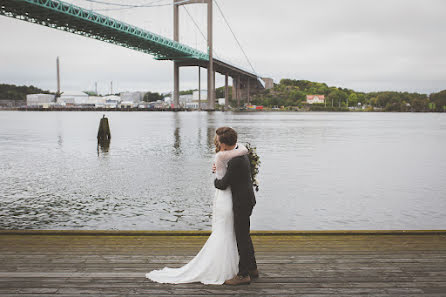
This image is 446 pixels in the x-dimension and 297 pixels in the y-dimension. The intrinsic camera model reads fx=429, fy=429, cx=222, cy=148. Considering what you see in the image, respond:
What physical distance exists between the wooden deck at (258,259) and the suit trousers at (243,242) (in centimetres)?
16

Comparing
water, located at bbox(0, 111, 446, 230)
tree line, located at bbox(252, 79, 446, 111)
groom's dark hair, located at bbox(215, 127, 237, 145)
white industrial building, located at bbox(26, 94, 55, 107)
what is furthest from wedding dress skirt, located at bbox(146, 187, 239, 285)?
white industrial building, located at bbox(26, 94, 55, 107)

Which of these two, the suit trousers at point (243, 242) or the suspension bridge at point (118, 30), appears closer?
the suit trousers at point (243, 242)

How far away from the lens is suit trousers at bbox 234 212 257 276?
355 centimetres

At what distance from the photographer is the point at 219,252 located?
11.7 ft

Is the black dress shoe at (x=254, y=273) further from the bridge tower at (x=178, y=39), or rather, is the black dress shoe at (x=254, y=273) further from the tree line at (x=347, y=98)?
the tree line at (x=347, y=98)

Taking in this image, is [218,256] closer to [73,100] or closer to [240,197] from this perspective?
[240,197]

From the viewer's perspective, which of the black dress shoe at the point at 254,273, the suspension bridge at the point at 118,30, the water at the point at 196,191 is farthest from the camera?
the suspension bridge at the point at 118,30

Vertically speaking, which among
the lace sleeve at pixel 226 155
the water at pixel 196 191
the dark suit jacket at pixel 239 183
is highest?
the lace sleeve at pixel 226 155

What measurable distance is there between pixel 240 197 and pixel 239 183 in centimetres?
12

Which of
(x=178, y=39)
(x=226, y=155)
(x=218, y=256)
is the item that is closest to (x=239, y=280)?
(x=218, y=256)

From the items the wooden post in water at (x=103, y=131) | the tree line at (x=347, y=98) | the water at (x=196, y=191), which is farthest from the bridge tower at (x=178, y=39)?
the tree line at (x=347, y=98)

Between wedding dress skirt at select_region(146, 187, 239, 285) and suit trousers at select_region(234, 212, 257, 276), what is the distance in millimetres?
41

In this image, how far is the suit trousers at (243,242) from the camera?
11.7ft

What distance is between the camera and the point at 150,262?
13.5 ft
